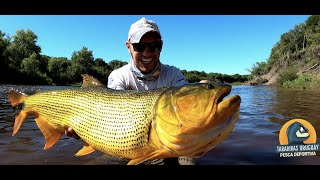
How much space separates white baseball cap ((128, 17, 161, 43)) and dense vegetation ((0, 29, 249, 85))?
95.5ft

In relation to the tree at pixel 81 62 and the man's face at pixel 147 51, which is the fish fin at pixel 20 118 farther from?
the tree at pixel 81 62

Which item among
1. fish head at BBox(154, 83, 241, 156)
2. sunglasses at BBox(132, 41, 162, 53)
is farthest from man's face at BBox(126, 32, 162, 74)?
fish head at BBox(154, 83, 241, 156)

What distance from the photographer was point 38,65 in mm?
42656

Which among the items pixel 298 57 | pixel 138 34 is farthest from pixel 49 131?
pixel 298 57

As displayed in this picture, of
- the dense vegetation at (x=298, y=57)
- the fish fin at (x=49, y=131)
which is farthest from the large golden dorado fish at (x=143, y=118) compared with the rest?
the dense vegetation at (x=298, y=57)

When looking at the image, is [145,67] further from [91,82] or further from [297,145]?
[297,145]

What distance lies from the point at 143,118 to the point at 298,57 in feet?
180

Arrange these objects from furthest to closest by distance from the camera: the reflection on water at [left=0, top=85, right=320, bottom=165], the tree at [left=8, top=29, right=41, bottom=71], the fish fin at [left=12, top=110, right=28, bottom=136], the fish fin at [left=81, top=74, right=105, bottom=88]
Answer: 1. the tree at [left=8, top=29, right=41, bottom=71]
2. the reflection on water at [left=0, top=85, right=320, bottom=165]
3. the fish fin at [left=12, top=110, right=28, bottom=136]
4. the fish fin at [left=81, top=74, right=105, bottom=88]

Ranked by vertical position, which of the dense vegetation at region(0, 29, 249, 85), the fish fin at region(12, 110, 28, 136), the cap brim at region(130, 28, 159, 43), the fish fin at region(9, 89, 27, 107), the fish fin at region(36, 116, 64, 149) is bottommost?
the fish fin at region(36, 116, 64, 149)

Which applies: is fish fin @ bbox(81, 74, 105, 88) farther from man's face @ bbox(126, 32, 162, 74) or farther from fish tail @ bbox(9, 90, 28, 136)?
fish tail @ bbox(9, 90, 28, 136)

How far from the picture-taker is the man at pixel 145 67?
377 centimetres

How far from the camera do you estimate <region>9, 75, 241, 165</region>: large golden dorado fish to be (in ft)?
6.87
